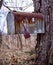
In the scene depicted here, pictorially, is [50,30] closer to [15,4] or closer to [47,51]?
[47,51]

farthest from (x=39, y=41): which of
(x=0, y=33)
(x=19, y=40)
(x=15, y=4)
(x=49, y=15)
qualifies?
(x=15, y=4)

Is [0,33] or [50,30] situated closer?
[50,30]

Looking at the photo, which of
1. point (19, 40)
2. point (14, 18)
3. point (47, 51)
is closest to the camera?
point (14, 18)

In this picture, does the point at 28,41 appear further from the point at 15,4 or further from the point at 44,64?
the point at 44,64

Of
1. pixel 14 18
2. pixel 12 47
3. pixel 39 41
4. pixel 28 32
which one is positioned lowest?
pixel 12 47

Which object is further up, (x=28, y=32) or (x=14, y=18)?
(x=14, y=18)

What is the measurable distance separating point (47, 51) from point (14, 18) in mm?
1205

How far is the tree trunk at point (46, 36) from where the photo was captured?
11.5 feet

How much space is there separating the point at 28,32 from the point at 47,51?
1.05 metres

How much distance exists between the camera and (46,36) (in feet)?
12.0

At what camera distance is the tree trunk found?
3494 millimetres

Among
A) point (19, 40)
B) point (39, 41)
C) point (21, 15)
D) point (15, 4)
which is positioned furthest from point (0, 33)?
point (21, 15)

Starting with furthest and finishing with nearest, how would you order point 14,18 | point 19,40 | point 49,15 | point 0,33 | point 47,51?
point 19,40 < point 0,33 < point 47,51 < point 49,15 < point 14,18

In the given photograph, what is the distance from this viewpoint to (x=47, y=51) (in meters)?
3.78
